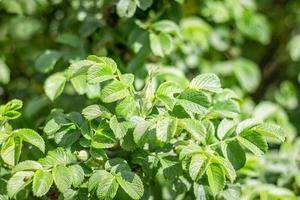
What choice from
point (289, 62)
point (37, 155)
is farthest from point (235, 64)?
point (37, 155)

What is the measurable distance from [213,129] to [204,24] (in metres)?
1.04

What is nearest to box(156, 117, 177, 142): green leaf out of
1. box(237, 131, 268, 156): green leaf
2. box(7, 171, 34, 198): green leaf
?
box(237, 131, 268, 156): green leaf

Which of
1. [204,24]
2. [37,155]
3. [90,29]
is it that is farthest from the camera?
[204,24]

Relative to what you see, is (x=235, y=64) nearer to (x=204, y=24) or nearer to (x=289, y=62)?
(x=204, y=24)

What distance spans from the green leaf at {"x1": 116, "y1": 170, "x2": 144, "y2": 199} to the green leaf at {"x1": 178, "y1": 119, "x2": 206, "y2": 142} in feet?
0.61

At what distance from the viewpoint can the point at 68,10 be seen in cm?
245

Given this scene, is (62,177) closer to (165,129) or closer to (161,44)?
(165,129)

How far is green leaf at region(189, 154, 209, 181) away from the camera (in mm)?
1502

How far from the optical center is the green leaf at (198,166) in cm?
150

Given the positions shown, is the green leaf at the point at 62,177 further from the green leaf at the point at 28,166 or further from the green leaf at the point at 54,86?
the green leaf at the point at 54,86

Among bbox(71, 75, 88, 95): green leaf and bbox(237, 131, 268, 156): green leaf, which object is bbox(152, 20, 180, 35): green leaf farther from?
bbox(237, 131, 268, 156): green leaf

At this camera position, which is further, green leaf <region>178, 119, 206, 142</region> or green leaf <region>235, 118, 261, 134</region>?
green leaf <region>235, 118, 261, 134</region>

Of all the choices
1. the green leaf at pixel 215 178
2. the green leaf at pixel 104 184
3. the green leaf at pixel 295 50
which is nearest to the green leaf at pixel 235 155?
the green leaf at pixel 215 178

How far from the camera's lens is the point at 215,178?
5.06 feet
